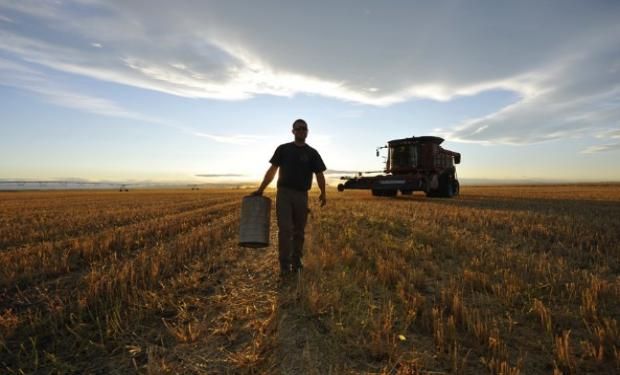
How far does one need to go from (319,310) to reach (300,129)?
2669mm

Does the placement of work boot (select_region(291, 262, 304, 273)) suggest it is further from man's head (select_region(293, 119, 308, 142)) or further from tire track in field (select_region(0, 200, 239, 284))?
tire track in field (select_region(0, 200, 239, 284))

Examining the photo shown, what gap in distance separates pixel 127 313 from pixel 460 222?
9547 millimetres

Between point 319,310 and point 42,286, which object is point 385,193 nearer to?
point 319,310

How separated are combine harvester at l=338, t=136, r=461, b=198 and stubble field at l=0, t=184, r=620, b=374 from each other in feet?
44.8

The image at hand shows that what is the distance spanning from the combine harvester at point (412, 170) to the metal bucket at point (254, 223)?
16339mm

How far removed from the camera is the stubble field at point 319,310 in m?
3.00

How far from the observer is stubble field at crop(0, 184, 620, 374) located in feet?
9.85

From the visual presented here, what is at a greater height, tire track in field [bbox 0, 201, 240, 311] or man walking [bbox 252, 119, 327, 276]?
man walking [bbox 252, 119, 327, 276]

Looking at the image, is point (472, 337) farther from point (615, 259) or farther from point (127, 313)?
point (615, 259)

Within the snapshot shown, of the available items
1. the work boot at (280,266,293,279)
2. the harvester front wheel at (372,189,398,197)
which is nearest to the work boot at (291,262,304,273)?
the work boot at (280,266,293,279)

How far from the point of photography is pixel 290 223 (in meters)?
5.61

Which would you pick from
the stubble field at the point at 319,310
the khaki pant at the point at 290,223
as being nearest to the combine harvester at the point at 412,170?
the stubble field at the point at 319,310

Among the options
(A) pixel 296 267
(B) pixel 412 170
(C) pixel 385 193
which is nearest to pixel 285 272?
(A) pixel 296 267

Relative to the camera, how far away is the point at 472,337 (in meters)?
3.34
